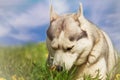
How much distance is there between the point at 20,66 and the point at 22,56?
0.05m

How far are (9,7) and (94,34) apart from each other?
468mm

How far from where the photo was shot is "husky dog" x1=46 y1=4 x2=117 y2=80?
969 centimetres

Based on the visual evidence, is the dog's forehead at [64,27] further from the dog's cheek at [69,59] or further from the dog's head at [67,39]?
the dog's cheek at [69,59]

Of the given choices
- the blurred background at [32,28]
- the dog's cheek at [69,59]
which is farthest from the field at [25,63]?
the dog's cheek at [69,59]

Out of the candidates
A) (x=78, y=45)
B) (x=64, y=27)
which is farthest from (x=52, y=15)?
(x=78, y=45)

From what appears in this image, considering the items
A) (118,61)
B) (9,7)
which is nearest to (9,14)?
(9,7)

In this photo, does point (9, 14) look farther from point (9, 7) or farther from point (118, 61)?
point (118, 61)

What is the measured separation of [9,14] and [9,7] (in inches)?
1.6

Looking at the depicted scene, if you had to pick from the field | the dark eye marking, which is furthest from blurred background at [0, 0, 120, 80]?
the dark eye marking

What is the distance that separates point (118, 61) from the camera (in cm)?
1000

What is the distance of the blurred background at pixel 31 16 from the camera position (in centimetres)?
978

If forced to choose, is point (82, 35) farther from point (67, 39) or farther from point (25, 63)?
point (25, 63)

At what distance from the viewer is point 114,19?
32.4 ft

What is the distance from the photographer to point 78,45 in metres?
9.71
